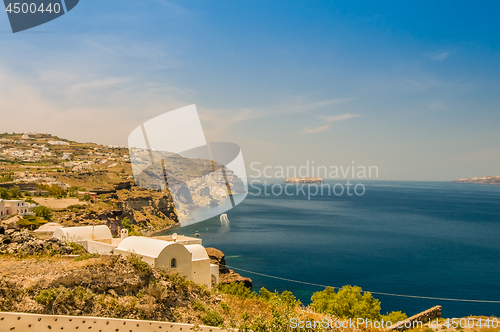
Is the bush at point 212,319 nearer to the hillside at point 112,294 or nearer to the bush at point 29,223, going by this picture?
the hillside at point 112,294

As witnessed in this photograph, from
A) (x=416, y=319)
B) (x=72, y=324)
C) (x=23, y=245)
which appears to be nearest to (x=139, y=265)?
(x=72, y=324)

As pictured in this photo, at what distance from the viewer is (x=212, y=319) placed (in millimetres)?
10789

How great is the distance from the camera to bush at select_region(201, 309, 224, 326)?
423 inches

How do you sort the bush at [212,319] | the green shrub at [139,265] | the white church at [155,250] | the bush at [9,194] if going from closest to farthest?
the bush at [212,319] → the green shrub at [139,265] → the white church at [155,250] → the bush at [9,194]

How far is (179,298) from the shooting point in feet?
37.6

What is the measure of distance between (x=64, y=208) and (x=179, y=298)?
35724 mm

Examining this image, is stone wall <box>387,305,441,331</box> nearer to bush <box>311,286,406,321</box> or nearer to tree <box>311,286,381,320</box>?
bush <box>311,286,406,321</box>

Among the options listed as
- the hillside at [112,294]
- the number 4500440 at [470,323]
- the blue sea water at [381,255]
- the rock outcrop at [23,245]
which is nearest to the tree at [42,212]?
the blue sea water at [381,255]

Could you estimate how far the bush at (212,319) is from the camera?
35.2 feet

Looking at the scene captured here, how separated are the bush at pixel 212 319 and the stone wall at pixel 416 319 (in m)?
7.25

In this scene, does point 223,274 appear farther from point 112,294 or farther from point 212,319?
point 112,294

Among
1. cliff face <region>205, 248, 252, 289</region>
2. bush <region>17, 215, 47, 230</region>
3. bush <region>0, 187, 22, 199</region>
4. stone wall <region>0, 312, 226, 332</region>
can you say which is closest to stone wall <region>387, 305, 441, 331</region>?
stone wall <region>0, 312, 226, 332</region>

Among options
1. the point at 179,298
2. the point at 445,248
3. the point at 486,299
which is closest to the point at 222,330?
the point at 179,298

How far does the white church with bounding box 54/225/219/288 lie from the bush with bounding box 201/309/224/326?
306cm
